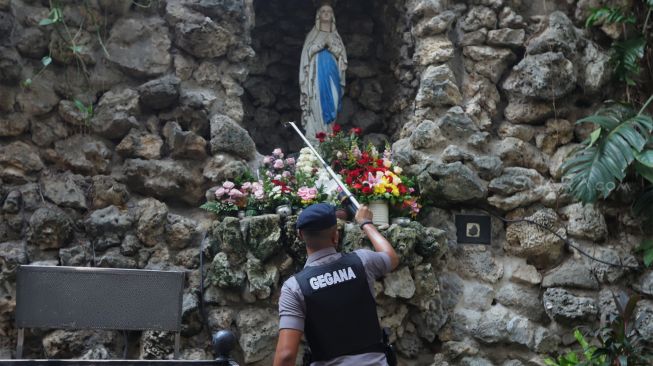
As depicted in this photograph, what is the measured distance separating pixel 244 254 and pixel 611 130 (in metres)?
2.71

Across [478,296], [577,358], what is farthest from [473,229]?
[577,358]

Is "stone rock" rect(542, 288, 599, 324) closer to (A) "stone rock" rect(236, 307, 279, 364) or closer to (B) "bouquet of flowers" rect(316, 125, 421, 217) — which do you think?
(B) "bouquet of flowers" rect(316, 125, 421, 217)

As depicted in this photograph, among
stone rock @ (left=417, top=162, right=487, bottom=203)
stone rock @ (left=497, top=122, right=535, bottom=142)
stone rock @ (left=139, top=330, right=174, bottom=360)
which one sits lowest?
stone rock @ (left=139, top=330, right=174, bottom=360)

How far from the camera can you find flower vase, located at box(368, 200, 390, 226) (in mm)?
4723

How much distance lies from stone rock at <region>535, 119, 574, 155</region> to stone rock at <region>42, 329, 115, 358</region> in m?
3.50

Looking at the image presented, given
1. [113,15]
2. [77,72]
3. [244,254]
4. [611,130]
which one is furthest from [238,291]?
[611,130]

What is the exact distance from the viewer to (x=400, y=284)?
4.39 meters

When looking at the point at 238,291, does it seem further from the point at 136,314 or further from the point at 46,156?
the point at 46,156

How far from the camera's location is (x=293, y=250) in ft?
14.1

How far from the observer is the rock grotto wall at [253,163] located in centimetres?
429

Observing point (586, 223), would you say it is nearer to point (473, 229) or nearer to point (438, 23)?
point (473, 229)

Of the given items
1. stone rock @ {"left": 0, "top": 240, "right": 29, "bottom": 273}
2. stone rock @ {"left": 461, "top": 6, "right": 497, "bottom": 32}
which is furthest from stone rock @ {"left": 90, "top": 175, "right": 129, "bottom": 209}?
stone rock @ {"left": 461, "top": 6, "right": 497, "bottom": 32}

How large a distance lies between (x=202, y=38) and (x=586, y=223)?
318 cm

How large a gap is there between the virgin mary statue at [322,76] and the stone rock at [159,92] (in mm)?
1168
